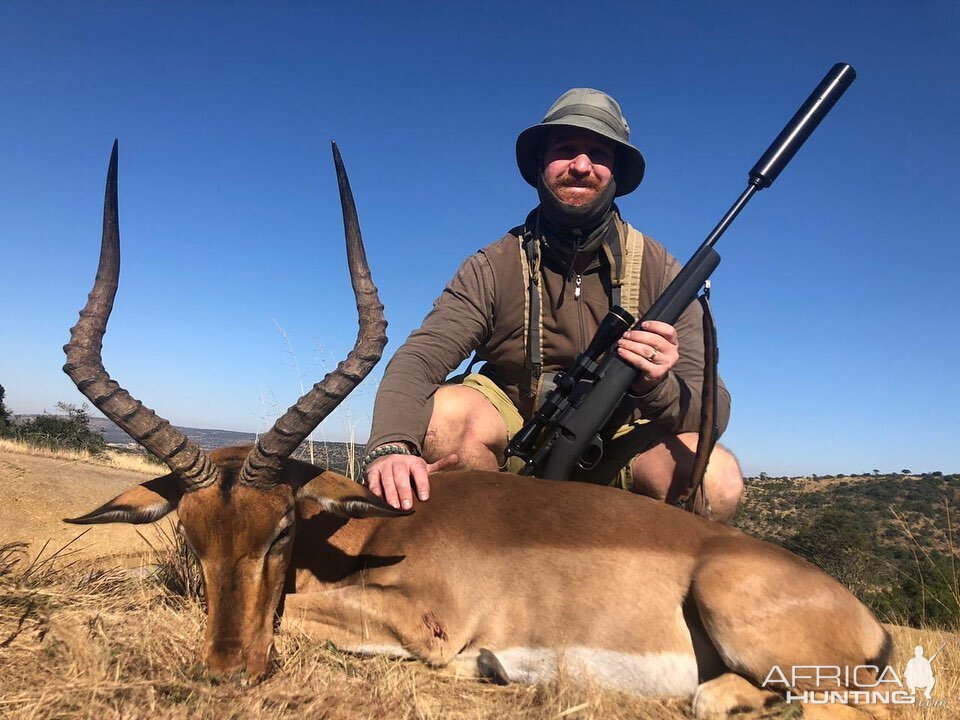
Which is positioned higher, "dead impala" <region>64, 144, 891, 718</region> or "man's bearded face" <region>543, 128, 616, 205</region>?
"man's bearded face" <region>543, 128, 616, 205</region>

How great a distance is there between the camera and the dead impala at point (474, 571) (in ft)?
9.65

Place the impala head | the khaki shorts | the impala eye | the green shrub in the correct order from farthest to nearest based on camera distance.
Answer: the green shrub
the khaki shorts
the impala eye
the impala head

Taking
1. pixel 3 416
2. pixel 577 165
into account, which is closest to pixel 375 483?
Result: pixel 577 165

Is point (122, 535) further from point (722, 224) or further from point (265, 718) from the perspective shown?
point (722, 224)

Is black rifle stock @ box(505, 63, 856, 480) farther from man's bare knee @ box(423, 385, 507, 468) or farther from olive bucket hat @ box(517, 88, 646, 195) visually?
olive bucket hat @ box(517, 88, 646, 195)

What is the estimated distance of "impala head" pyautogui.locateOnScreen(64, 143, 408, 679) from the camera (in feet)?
9.21

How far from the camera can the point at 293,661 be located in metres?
2.87

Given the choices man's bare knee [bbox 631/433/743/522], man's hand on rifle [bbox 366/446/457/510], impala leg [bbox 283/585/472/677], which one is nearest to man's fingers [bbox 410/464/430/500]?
man's hand on rifle [bbox 366/446/457/510]

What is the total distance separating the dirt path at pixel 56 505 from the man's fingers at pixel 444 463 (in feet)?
9.39

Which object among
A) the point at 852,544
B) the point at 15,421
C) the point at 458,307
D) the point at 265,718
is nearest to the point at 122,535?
the point at 458,307

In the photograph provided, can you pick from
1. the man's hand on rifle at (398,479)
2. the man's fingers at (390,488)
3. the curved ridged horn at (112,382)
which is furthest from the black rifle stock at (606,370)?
the curved ridged horn at (112,382)

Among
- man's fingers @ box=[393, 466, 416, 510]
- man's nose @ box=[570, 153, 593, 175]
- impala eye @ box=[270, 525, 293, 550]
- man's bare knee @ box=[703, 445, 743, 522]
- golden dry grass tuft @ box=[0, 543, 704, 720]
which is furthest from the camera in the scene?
man's nose @ box=[570, 153, 593, 175]

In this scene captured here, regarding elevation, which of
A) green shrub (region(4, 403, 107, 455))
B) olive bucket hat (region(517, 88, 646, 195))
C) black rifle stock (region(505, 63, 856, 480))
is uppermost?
olive bucket hat (region(517, 88, 646, 195))

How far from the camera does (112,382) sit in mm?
3146
